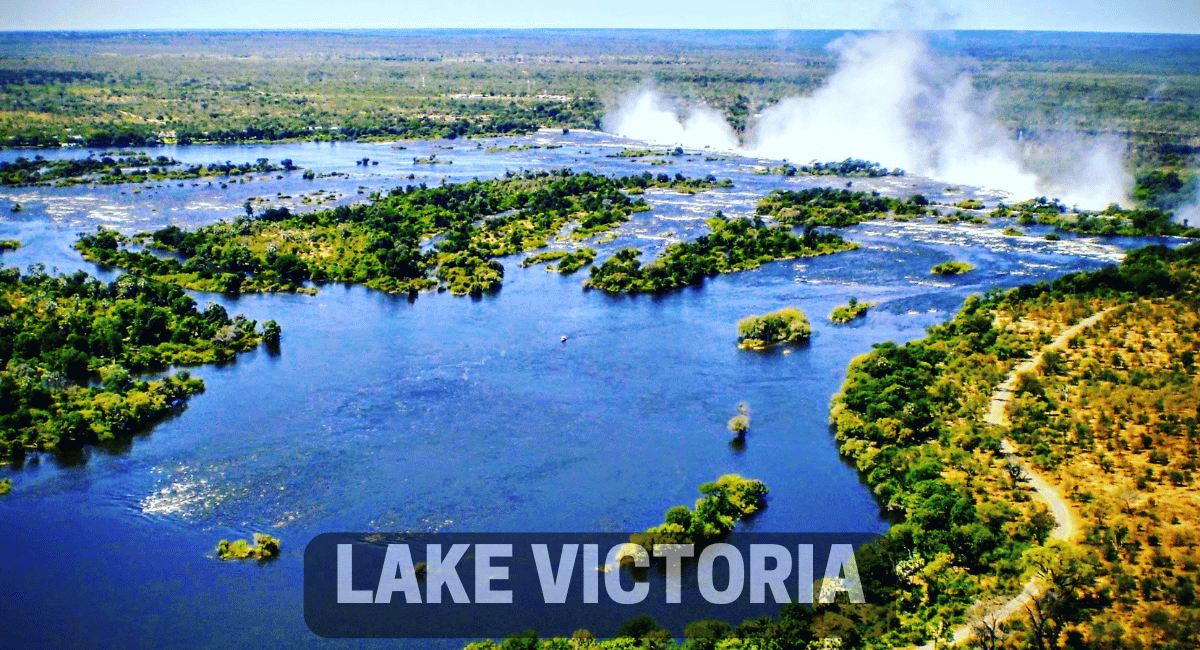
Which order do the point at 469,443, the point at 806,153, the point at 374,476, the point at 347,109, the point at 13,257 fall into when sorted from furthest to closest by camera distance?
1. the point at 347,109
2. the point at 806,153
3. the point at 13,257
4. the point at 469,443
5. the point at 374,476

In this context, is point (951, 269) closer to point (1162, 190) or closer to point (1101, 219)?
point (1101, 219)

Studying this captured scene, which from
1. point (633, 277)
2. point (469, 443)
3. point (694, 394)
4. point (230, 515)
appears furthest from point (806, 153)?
point (230, 515)

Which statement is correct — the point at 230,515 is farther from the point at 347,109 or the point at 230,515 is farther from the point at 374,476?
the point at 347,109

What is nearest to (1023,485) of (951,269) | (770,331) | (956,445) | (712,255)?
(956,445)

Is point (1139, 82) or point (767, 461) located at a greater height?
point (1139, 82)

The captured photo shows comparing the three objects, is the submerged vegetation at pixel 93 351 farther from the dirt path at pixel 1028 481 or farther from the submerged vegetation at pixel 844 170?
the submerged vegetation at pixel 844 170

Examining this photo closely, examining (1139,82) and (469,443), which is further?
(1139,82)
